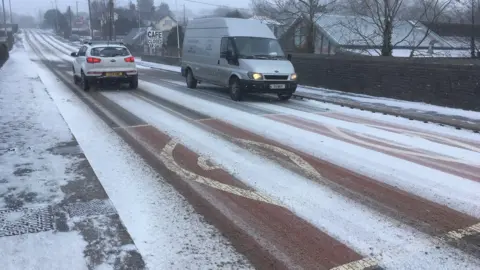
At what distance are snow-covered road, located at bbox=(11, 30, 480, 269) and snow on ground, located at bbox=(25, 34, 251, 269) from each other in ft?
0.06

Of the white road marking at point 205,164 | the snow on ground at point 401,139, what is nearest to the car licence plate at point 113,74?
the snow on ground at point 401,139

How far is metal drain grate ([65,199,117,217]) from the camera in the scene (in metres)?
4.42

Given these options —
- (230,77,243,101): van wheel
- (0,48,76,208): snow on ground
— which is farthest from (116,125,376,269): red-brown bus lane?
(230,77,243,101): van wheel

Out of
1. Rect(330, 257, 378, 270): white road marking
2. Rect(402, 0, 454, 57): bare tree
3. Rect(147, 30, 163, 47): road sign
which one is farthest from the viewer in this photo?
Rect(147, 30, 163, 47): road sign

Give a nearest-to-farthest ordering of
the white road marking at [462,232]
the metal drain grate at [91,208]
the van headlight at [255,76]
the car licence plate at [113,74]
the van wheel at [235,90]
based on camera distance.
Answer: the white road marking at [462,232], the metal drain grate at [91,208], the van headlight at [255,76], the van wheel at [235,90], the car licence plate at [113,74]

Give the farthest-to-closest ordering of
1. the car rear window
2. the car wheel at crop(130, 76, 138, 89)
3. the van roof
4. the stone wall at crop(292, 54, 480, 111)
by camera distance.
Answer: the car wheel at crop(130, 76, 138, 89) → the car rear window → the van roof → the stone wall at crop(292, 54, 480, 111)

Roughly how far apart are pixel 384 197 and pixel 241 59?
8.71 meters

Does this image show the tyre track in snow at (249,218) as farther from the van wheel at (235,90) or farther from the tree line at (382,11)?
the tree line at (382,11)

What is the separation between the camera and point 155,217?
4328 millimetres

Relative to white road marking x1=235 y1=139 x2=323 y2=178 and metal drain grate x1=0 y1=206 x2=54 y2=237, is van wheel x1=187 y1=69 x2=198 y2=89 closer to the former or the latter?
white road marking x1=235 y1=139 x2=323 y2=178

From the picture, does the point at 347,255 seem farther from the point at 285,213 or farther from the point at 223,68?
the point at 223,68

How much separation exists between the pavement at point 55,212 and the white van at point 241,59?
6172 millimetres

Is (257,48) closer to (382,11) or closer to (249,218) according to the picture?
(382,11)

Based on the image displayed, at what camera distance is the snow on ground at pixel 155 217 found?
11.6 feet
